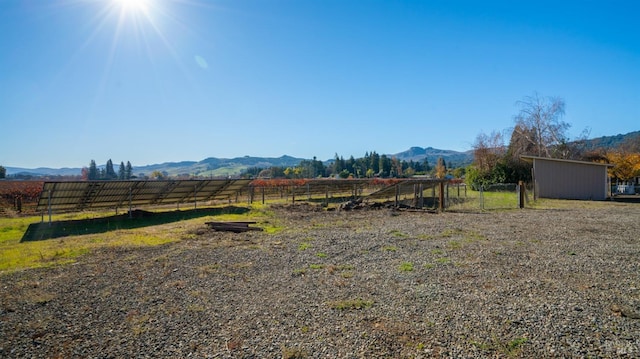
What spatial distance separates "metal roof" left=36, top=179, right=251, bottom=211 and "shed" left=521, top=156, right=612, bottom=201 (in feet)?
93.6

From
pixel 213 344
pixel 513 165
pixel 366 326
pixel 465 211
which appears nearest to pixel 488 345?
pixel 366 326

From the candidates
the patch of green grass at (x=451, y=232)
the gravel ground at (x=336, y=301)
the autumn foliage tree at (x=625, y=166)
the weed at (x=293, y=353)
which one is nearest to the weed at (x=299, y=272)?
the gravel ground at (x=336, y=301)

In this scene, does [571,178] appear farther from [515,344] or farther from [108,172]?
[108,172]

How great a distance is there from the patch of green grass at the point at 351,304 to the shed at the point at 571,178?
31976mm

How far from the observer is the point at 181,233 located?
16797 mm

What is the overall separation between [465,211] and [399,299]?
19.8 meters

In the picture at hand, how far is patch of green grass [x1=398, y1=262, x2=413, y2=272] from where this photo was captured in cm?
955

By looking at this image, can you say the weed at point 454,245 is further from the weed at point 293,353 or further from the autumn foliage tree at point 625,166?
the autumn foliage tree at point 625,166

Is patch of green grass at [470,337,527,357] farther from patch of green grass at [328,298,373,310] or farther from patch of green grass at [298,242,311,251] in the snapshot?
patch of green grass at [298,242,311,251]

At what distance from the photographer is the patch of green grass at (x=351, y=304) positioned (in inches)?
270

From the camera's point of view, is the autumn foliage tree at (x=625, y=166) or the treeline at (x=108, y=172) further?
the treeline at (x=108, y=172)

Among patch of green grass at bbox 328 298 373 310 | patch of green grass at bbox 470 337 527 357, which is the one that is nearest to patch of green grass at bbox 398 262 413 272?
patch of green grass at bbox 328 298 373 310

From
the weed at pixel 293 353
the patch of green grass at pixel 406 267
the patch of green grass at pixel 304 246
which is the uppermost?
the weed at pixel 293 353

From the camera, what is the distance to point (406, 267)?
983 cm
